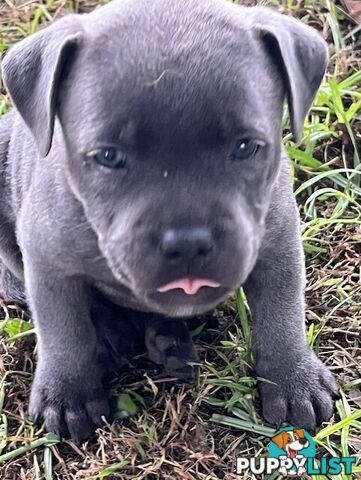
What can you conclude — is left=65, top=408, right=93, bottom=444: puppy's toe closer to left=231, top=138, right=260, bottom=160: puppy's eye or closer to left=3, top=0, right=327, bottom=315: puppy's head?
left=3, top=0, right=327, bottom=315: puppy's head

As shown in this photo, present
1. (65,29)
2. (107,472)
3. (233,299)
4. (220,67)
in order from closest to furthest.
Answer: (220,67) < (65,29) < (107,472) < (233,299)

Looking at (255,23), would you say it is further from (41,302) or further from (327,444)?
(327,444)

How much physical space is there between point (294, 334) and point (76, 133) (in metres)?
1.32

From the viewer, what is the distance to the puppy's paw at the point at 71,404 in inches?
166

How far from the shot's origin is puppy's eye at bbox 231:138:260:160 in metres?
3.31

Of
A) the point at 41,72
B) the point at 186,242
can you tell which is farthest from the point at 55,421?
the point at 41,72

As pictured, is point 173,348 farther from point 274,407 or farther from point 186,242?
point 186,242

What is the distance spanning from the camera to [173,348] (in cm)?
431

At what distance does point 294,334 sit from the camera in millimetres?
4172

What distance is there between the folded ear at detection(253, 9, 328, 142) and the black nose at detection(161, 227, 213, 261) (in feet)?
2.22

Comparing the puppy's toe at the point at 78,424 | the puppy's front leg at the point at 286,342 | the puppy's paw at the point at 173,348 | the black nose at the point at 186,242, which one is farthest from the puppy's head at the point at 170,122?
the puppy's toe at the point at 78,424

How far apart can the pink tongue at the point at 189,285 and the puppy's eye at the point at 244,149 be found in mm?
413

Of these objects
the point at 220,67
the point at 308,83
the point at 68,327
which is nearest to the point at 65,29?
the point at 220,67

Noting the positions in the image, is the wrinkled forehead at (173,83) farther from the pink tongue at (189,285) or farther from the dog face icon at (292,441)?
the dog face icon at (292,441)
